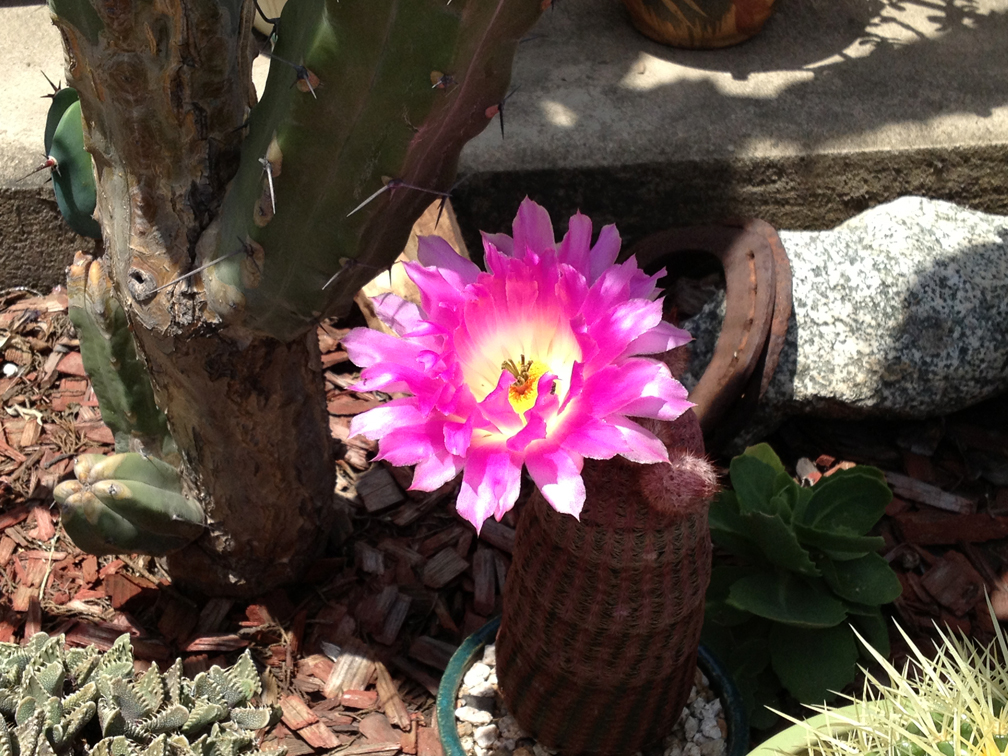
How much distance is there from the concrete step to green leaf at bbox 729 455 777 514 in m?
0.90

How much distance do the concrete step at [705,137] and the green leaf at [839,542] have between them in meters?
1.09

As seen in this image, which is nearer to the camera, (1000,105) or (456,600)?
(456,600)

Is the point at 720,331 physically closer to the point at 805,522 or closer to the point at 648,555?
the point at 805,522

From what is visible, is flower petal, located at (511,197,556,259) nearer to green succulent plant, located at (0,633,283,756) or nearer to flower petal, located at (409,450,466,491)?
flower petal, located at (409,450,466,491)

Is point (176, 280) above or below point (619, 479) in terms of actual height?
above

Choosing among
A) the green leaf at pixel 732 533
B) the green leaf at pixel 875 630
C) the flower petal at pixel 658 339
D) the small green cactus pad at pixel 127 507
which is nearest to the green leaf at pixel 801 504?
the green leaf at pixel 732 533

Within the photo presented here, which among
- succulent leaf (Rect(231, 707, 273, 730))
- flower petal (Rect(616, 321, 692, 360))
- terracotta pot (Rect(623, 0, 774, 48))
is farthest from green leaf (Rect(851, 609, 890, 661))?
terracotta pot (Rect(623, 0, 774, 48))

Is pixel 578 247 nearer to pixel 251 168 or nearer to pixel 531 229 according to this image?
pixel 531 229

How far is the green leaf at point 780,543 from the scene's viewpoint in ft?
6.15

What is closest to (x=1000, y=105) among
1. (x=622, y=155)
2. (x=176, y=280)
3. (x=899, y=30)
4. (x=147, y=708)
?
(x=899, y=30)

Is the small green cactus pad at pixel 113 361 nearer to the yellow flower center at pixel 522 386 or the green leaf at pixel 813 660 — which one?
the yellow flower center at pixel 522 386

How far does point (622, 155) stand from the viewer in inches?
105

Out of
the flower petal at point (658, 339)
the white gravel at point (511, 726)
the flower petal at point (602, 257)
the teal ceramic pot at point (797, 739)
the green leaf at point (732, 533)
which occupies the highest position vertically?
the flower petal at point (602, 257)

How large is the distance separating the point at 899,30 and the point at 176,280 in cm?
264
